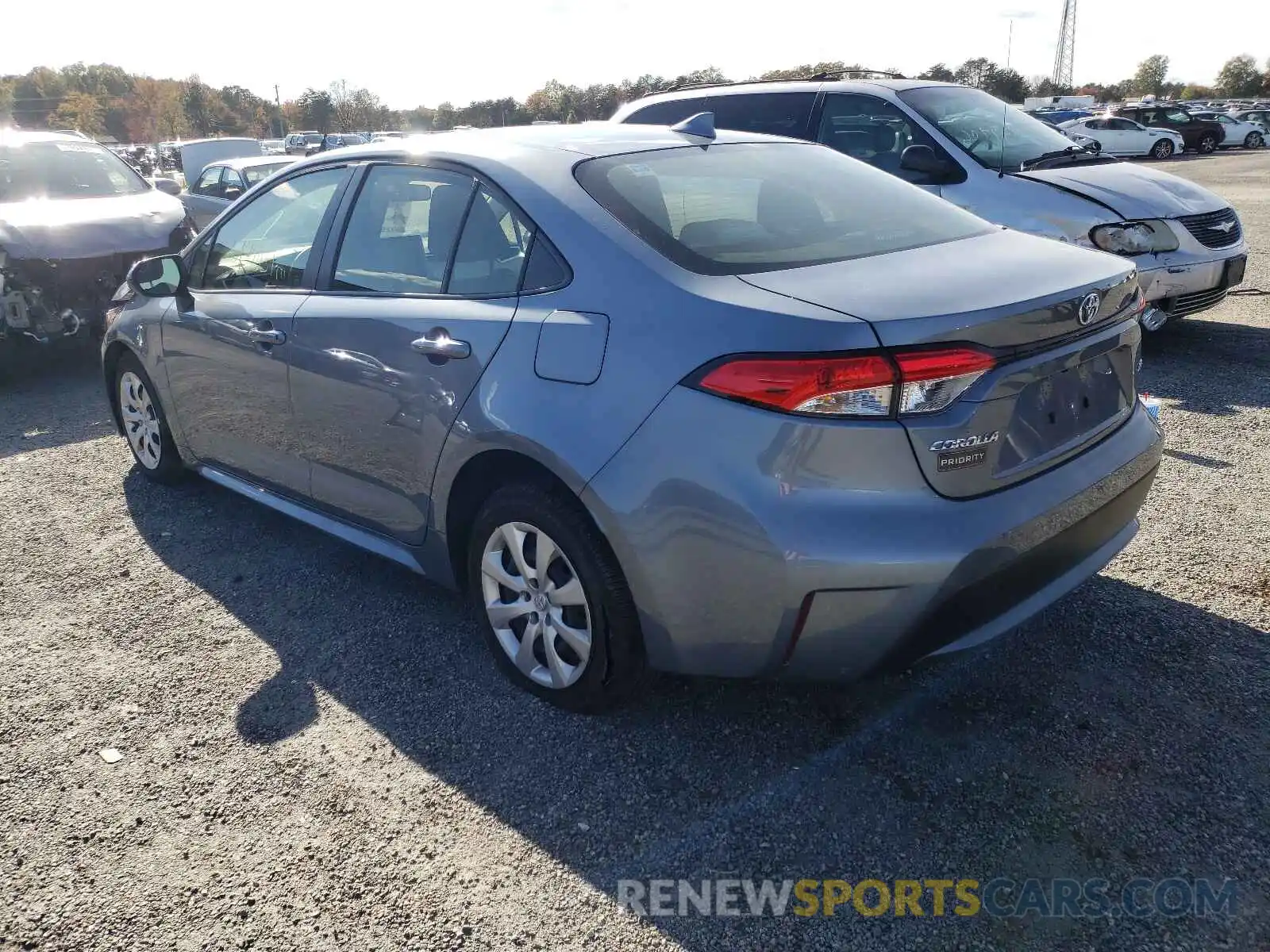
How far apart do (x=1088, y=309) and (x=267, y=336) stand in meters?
2.85

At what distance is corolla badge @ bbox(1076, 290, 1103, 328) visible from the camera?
8.47 ft

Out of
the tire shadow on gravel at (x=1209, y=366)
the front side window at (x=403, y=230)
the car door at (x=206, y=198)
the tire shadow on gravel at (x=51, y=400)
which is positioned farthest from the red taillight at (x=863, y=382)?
the car door at (x=206, y=198)

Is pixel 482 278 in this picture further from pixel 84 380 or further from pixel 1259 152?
pixel 1259 152

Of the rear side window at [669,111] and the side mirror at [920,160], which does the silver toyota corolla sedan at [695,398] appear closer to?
the side mirror at [920,160]

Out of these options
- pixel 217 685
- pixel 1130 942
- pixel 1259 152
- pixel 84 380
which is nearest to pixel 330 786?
pixel 217 685

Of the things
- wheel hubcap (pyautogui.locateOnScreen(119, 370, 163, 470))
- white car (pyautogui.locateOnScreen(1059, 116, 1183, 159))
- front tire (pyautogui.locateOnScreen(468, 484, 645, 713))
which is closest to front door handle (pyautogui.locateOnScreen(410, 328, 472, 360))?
front tire (pyautogui.locateOnScreen(468, 484, 645, 713))

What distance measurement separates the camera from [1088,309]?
103 inches

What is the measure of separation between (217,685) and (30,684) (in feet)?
2.19

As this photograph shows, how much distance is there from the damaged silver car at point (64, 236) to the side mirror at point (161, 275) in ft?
11.6

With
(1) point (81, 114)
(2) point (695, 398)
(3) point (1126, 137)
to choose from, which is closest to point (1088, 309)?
(2) point (695, 398)

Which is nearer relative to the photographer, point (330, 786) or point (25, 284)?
point (330, 786)

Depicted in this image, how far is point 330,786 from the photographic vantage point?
2770mm

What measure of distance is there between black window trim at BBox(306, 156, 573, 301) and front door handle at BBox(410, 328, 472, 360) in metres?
0.13

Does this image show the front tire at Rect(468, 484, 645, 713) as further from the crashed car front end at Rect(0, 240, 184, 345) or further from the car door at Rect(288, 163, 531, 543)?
the crashed car front end at Rect(0, 240, 184, 345)
